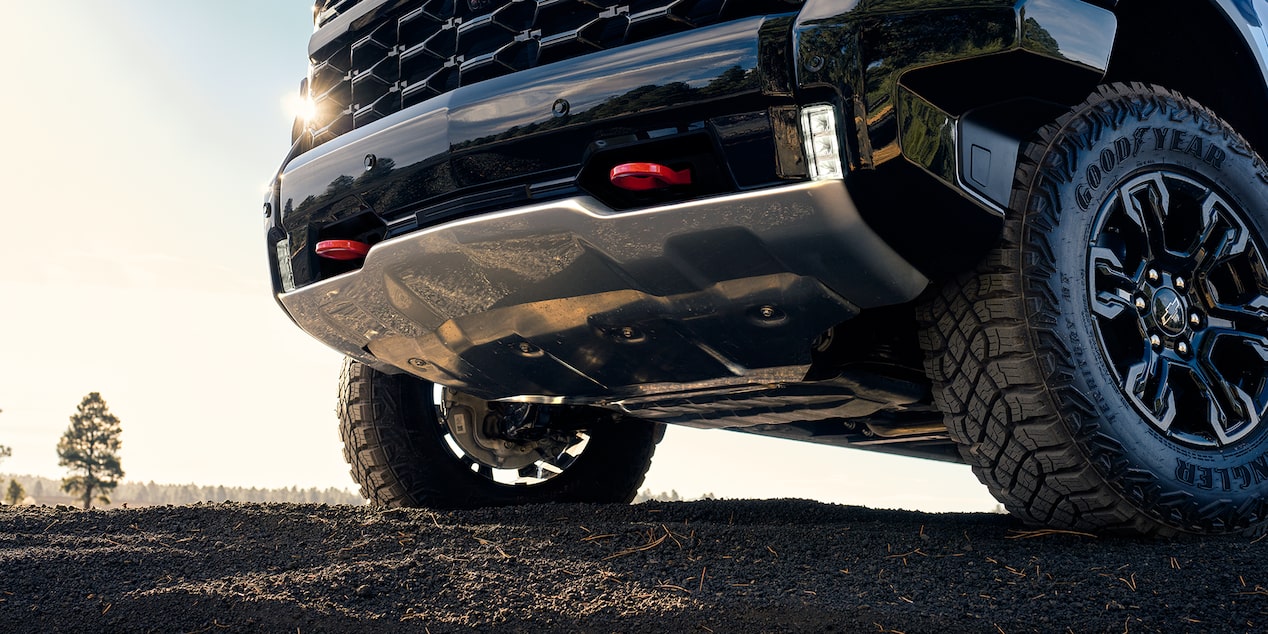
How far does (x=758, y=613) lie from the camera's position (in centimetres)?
212

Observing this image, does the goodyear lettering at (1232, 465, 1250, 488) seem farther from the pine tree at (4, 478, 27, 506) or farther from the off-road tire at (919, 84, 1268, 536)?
the pine tree at (4, 478, 27, 506)

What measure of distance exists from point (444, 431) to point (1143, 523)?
8.52 feet

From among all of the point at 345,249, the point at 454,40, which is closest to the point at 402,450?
the point at 345,249

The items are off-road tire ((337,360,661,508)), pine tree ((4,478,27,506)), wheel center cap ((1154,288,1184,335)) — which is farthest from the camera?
pine tree ((4,478,27,506))

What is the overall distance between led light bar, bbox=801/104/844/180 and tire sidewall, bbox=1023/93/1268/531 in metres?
0.65

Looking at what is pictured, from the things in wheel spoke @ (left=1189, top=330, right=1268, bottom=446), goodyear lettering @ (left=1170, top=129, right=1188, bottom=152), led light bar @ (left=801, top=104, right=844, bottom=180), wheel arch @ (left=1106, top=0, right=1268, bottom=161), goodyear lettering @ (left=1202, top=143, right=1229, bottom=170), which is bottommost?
wheel spoke @ (left=1189, top=330, right=1268, bottom=446)

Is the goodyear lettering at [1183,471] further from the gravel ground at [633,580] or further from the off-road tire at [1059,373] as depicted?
the gravel ground at [633,580]

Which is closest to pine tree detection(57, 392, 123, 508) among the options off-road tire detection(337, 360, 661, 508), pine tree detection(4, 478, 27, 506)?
pine tree detection(4, 478, 27, 506)

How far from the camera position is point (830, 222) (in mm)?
2283

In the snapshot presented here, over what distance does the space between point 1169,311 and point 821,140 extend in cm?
139

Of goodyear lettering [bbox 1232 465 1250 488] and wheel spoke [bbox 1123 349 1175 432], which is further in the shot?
goodyear lettering [bbox 1232 465 1250 488]

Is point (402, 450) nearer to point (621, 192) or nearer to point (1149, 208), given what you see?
point (621, 192)

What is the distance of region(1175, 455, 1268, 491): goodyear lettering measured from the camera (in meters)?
2.86

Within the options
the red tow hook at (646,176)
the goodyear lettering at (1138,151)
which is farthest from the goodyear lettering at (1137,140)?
the red tow hook at (646,176)
